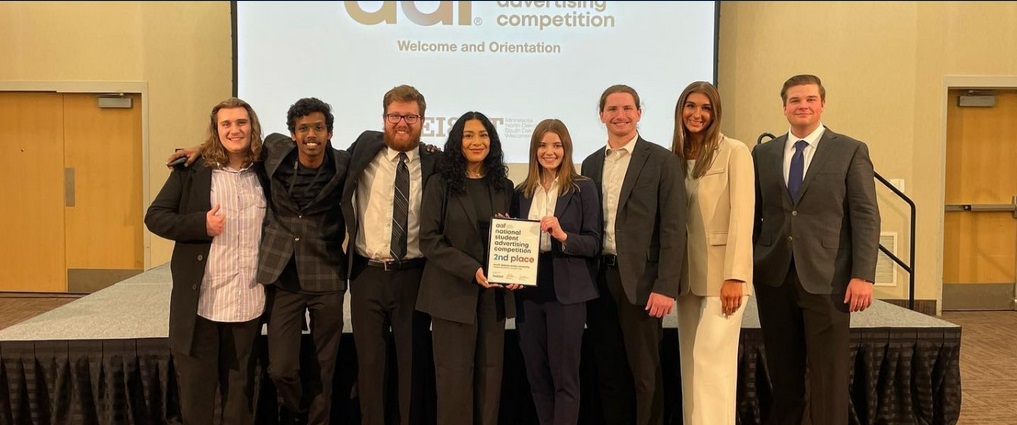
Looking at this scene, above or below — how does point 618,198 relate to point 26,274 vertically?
above

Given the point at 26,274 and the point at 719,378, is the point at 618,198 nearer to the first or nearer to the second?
the point at 719,378

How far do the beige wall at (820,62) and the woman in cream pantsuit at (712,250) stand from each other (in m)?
4.02

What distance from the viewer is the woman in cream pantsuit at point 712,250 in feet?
8.38

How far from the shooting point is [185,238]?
2492 mm

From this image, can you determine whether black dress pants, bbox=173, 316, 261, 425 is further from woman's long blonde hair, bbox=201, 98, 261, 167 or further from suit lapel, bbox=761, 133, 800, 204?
suit lapel, bbox=761, 133, 800, 204

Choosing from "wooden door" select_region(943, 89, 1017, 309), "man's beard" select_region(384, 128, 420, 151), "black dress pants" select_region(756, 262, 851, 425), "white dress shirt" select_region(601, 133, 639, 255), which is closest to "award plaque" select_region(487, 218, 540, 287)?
"white dress shirt" select_region(601, 133, 639, 255)

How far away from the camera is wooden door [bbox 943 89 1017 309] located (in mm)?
6480

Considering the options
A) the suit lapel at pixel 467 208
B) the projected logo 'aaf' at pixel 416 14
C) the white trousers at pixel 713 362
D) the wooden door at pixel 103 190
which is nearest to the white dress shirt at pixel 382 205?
the suit lapel at pixel 467 208

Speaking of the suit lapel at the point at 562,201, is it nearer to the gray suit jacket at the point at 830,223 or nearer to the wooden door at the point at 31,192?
the gray suit jacket at the point at 830,223

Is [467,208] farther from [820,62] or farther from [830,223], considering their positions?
[820,62]

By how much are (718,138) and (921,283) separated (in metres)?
4.93

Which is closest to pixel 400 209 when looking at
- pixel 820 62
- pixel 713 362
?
pixel 713 362

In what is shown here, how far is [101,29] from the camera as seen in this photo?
629 cm

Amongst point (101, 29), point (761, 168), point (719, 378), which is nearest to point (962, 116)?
point (761, 168)
